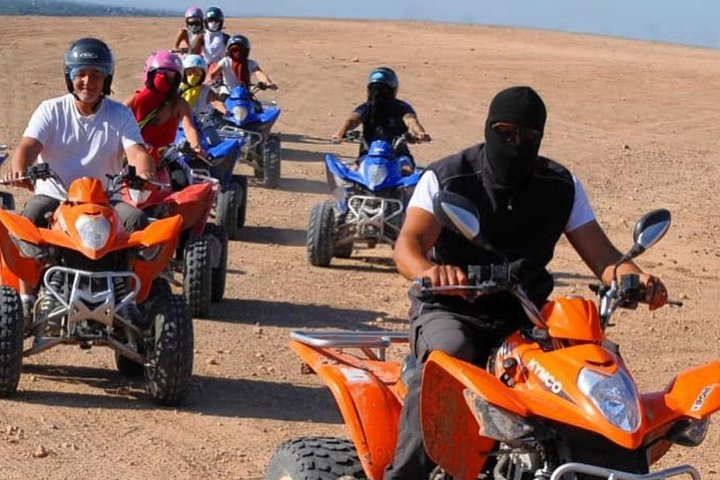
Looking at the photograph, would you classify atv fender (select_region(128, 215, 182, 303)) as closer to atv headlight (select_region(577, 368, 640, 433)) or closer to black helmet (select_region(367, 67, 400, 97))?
atv headlight (select_region(577, 368, 640, 433))

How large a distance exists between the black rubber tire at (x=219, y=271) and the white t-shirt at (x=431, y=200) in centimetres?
555

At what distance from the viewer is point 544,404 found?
443cm

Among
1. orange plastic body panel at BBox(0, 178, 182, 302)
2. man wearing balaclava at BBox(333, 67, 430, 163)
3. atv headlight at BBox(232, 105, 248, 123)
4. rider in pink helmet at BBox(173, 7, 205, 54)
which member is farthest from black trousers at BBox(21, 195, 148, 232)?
rider in pink helmet at BBox(173, 7, 205, 54)

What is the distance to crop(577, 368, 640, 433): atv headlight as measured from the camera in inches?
170

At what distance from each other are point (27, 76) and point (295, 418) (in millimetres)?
22682

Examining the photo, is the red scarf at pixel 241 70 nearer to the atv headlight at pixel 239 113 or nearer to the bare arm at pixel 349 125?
the atv headlight at pixel 239 113

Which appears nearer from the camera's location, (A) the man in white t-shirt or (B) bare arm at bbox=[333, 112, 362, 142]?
(A) the man in white t-shirt

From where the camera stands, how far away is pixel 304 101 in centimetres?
2891

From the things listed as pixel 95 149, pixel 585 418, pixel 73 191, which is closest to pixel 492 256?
pixel 585 418

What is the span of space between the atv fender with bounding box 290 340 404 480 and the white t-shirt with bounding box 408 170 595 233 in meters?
0.61

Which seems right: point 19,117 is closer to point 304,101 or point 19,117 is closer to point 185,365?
point 304,101

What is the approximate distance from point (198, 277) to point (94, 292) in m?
2.39

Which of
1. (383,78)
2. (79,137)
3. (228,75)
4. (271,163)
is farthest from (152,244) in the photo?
(228,75)

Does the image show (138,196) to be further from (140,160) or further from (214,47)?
(214,47)
